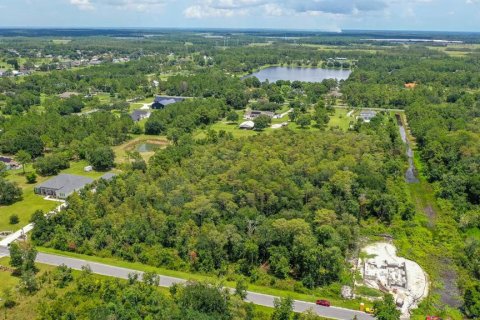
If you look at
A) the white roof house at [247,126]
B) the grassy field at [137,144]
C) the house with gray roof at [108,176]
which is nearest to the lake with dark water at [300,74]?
the white roof house at [247,126]

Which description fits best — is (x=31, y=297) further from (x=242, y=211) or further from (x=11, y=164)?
(x=11, y=164)

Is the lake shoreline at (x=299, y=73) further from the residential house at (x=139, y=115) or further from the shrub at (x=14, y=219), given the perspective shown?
the shrub at (x=14, y=219)

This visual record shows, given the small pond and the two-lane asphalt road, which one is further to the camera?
the small pond

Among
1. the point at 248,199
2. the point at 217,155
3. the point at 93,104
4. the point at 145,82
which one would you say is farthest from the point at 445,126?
the point at 145,82

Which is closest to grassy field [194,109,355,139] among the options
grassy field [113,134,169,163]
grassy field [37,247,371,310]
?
grassy field [113,134,169,163]

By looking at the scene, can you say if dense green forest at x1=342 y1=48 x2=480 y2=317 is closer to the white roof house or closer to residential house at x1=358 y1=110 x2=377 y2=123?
residential house at x1=358 y1=110 x2=377 y2=123

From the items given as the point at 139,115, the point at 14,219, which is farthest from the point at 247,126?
the point at 14,219
